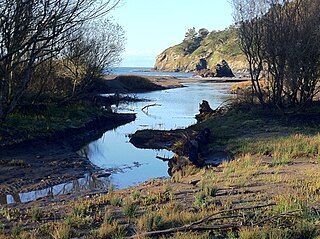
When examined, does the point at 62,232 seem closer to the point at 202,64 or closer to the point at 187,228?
the point at 187,228

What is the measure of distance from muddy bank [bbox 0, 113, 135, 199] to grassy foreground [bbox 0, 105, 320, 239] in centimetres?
316

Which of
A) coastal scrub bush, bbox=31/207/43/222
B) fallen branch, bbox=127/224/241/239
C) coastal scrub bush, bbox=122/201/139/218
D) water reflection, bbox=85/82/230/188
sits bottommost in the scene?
water reflection, bbox=85/82/230/188

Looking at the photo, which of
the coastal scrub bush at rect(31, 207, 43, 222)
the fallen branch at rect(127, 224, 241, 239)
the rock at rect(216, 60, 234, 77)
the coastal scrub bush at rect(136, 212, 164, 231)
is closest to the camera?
the fallen branch at rect(127, 224, 241, 239)

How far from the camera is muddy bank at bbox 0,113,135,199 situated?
1465 centimetres

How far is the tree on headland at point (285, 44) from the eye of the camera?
22828 millimetres

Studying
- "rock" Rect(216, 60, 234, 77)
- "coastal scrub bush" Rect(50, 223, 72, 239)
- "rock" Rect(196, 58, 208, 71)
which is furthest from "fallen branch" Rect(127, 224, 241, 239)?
"rock" Rect(196, 58, 208, 71)

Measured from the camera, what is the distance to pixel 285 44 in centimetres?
2291

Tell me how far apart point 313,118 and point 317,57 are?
3116 millimetres

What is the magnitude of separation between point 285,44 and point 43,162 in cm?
1306

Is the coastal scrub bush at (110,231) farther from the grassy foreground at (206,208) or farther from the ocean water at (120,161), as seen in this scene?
the ocean water at (120,161)

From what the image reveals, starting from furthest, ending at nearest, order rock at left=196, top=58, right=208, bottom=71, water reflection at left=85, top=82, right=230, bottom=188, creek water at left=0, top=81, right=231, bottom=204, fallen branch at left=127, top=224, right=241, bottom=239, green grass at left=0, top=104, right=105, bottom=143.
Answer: rock at left=196, top=58, right=208, bottom=71 → green grass at left=0, top=104, right=105, bottom=143 → water reflection at left=85, top=82, right=230, bottom=188 → creek water at left=0, top=81, right=231, bottom=204 → fallen branch at left=127, top=224, right=241, bottom=239

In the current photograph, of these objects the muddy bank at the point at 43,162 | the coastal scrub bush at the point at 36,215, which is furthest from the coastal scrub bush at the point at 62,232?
the muddy bank at the point at 43,162

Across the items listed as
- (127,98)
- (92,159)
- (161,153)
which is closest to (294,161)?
(161,153)

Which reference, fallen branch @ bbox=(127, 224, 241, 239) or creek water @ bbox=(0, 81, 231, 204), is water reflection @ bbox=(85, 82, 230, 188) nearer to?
creek water @ bbox=(0, 81, 231, 204)
